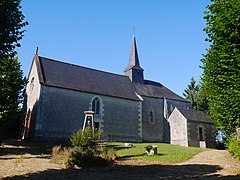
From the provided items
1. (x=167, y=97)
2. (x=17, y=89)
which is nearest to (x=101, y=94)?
(x=17, y=89)

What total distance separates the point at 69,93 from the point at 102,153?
11700mm

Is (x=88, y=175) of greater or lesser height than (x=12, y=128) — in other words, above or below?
below

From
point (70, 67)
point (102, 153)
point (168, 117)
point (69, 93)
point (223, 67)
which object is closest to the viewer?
point (223, 67)

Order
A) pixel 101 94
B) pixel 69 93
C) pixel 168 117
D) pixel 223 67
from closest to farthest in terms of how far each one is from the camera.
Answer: pixel 223 67, pixel 69 93, pixel 101 94, pixel 168 117

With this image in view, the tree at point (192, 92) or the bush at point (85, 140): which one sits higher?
the tree at point (192, 92)

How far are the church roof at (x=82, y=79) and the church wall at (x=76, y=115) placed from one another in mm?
588

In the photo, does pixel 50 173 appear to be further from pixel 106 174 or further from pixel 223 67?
pixel 223 67

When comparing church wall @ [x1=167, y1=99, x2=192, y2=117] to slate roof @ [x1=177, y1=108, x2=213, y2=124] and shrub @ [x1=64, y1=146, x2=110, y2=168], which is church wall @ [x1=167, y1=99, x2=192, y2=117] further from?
shrub @ [x1=64, y1=146, x2=110, y2=168]

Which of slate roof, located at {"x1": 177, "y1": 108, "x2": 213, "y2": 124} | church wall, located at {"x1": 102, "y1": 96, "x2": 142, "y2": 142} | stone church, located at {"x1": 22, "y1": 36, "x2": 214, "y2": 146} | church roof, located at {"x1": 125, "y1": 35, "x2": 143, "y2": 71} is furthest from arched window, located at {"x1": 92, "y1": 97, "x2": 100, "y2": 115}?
slate roof, located at {"x1": 177, "y1": 108, "x2": 213, "y2": 124}

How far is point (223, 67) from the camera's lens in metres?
8.84

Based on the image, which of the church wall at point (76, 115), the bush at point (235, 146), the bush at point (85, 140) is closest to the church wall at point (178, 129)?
the church wall at point (76, 115)

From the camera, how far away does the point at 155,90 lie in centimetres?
2934

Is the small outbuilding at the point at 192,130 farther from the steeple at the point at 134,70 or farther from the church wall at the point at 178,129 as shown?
the steeple at the point at 134,70

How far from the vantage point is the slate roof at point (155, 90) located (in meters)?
27.8
